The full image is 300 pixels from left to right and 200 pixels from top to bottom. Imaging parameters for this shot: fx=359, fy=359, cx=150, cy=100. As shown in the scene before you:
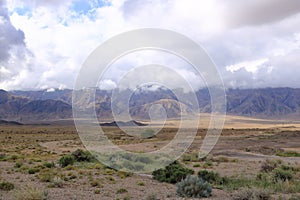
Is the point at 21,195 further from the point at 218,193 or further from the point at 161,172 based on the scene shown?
the point at 161,172

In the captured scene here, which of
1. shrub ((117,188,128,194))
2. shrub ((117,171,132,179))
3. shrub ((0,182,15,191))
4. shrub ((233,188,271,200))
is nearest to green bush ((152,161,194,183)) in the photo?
shrub ((117,171,132,179))

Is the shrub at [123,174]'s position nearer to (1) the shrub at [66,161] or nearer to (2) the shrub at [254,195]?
(1) the shrub at [66,161]

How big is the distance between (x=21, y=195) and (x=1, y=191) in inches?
143

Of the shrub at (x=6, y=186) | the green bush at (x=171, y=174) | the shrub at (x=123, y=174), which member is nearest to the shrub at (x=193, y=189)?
the green bush at (x=171, y=174)

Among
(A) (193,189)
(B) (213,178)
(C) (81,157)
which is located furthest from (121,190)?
(C) (81,157)

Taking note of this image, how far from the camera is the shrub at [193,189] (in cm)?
1540

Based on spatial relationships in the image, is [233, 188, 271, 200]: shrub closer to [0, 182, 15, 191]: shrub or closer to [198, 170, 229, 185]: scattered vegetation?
[198, 170, 229, 185]: scattered vegetation

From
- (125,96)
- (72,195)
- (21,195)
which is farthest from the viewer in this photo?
(125,96)

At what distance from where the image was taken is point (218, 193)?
54.3ft

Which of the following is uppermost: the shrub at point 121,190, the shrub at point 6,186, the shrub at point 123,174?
the shrub at point 6,186

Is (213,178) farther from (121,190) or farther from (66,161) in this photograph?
(66,161)

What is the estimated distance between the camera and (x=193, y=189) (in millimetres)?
15523

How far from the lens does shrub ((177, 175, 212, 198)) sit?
15.4 metres

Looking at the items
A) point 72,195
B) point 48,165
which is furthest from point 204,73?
point 48,165
